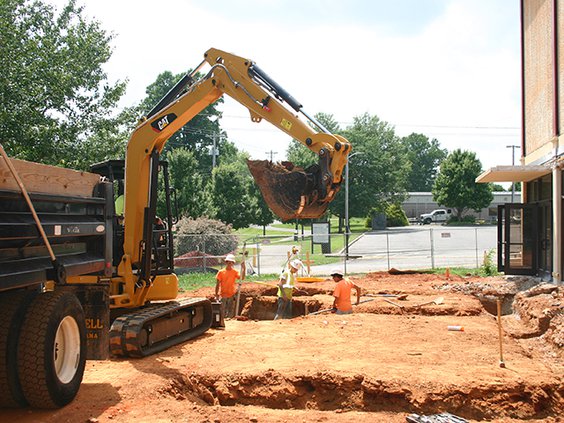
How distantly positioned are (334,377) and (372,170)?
5945 centimetres

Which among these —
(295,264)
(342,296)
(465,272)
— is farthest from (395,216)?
(342,296)

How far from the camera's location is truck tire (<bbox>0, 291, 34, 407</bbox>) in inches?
235

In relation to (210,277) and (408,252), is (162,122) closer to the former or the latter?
(210,277)

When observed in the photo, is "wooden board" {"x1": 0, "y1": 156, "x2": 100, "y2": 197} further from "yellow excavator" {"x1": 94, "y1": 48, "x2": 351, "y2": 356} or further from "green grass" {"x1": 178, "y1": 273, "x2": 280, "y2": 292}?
"green grass" {"x1": 178, "y1": 273, "x2": 280, "y2": 292}

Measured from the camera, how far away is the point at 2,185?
5.50 metres

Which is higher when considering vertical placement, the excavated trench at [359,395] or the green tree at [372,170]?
the green tree at [372,170]

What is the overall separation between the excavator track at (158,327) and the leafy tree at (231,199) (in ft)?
118

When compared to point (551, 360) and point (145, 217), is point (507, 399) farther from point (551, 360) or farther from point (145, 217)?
point (145, 217)

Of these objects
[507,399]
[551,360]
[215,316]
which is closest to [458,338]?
[551,360]

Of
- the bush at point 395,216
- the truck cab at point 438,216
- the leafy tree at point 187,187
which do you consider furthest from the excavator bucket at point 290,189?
the truck cab at point 438,216

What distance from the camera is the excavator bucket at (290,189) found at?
10.7 metres

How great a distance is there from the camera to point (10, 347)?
19.7ft

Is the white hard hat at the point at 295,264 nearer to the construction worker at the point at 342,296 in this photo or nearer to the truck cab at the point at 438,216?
the construction worker at the point at 342,296

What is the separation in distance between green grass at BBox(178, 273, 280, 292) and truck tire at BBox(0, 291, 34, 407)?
1583 centimetres
